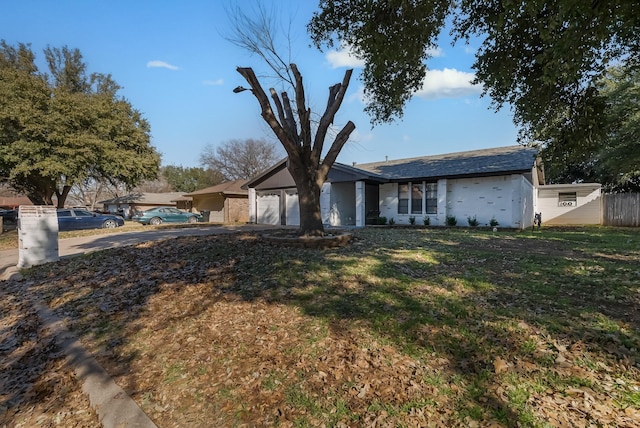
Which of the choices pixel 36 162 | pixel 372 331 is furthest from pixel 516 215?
pixel 36 162

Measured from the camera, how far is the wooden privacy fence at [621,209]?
18.1 metres

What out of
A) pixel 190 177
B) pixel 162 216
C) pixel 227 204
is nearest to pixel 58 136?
pixel 162 216

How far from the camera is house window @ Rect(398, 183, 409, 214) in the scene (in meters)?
17.4

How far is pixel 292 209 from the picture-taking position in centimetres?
1975

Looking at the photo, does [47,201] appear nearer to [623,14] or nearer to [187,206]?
[187,206]

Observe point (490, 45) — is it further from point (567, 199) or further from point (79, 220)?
point (79, 220)

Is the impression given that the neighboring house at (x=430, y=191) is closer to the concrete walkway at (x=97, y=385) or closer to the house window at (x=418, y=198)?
the house window at (x=418, y=198)

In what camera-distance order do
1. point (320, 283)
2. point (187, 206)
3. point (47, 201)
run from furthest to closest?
point (187, 206) < point (47, 201) < point (320, 283)

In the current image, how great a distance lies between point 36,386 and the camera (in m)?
3.22

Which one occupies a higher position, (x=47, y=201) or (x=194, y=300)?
(x=47, y=201)

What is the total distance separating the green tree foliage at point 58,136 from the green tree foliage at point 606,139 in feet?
74.8

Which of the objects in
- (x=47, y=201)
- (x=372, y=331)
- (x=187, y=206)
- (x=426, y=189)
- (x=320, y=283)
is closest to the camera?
(x=372, y=331)

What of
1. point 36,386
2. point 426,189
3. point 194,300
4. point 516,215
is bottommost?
point 36,386

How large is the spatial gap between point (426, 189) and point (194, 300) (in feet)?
46.2
